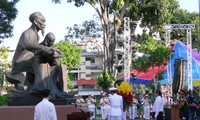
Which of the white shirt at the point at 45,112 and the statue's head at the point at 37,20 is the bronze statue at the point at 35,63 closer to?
the statue's head at the point at 37,20

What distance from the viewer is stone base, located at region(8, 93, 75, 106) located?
515 inches

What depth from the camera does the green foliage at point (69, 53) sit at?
64156 mm

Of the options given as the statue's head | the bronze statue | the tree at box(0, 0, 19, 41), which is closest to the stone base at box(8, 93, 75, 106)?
the bronze statue

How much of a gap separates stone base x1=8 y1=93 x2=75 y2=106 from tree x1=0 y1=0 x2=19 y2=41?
1478 centimetres

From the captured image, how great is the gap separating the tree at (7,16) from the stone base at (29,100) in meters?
14.8

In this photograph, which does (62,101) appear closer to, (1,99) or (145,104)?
(1,99)

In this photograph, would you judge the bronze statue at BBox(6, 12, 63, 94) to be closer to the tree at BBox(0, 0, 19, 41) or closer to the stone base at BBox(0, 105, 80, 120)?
the stone base at BBox(0, 105, 80, 120)

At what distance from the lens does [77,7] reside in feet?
128

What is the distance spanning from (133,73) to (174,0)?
315 inches

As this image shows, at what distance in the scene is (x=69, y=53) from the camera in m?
64.8

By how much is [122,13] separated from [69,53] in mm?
26699

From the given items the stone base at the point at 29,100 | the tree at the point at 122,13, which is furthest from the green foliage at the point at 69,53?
the stone base at the point at 29,100

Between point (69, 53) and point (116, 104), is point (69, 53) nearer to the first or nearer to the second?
point (69, 53)

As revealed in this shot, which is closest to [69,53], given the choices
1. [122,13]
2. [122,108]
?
[122,13]
